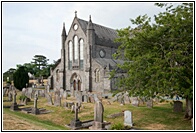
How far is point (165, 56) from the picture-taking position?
8953mm

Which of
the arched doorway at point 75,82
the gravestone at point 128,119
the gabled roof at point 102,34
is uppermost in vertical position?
the gabled roof at point 102,34

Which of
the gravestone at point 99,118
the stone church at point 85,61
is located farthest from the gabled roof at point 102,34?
the gravestone at point 99,118

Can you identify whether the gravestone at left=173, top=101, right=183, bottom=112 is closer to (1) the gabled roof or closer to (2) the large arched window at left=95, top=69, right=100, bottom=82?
(2) the large arched window at left=95, top=69, right=100, bottom=82

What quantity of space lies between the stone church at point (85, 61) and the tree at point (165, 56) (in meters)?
19.5

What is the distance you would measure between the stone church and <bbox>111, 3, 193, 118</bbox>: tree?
770 inches

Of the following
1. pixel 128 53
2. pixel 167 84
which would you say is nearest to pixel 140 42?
pixel 128 53

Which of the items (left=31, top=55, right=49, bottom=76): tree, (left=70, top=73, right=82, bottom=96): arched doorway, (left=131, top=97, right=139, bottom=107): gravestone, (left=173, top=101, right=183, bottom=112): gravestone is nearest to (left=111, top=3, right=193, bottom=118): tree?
(left=173, top=101, right=183, bottom=112): gravestone

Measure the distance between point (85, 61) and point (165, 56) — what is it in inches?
984

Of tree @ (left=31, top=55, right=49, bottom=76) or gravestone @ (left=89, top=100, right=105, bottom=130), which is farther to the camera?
tree @ (left=31, top=55, right=49, bottom=76)

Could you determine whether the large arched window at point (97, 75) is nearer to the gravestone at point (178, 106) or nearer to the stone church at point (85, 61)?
the stone church at point (85, 61)

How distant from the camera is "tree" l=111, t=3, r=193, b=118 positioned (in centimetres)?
852

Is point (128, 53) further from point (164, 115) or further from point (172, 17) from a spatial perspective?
point (164, 115)

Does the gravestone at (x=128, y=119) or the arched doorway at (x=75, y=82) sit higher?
the arched doorway at (x=75, y=82)

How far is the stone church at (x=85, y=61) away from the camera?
103 feet
